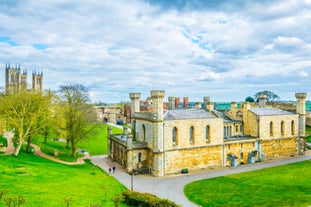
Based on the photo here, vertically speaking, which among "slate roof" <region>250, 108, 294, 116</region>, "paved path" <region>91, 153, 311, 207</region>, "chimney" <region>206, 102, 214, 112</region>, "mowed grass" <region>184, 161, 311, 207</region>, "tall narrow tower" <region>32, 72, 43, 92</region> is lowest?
"paved path" <region>91, 153, 311, 207</region>

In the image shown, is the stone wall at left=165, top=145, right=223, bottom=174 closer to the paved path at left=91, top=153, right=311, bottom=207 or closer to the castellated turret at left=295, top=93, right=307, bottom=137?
the paved path at left=91, top=153, right=311, bottom=207

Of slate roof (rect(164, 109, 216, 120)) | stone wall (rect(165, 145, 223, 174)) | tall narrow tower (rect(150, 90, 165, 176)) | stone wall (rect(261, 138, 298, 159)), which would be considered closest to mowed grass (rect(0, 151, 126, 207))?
tall narrow tower (rect(150, 90, 165, 176))

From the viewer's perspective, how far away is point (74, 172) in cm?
3281

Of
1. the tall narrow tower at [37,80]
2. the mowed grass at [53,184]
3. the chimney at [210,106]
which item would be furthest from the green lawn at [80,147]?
the tall narrow tower at [37,80]

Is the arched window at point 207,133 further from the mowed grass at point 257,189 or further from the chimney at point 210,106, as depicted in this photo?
the mowed grass at point 257,189

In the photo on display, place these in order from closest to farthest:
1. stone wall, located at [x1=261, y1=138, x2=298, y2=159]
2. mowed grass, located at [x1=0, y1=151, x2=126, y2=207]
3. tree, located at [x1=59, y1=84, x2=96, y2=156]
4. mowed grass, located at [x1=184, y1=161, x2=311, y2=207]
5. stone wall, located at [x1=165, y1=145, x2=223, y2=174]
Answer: mowed grass, located at [x1=0, y1=151, x2=126, y2=207], mowed grass, located at [x1=184, y1=161, x2=311, y2=207], stone wall, located at [x1=165, y1=145, x2=223, y2=174], tree, located at [x1=59, y1=84, x2=96, y2=156], stone wall, located at [x1=261, y1=138, x2=298, y2=159]

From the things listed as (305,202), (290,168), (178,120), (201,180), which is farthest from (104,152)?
(305,202)

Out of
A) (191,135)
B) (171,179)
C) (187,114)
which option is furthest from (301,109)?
(171,179)

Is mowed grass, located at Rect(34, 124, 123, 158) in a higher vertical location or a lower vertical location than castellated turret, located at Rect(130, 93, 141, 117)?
lower

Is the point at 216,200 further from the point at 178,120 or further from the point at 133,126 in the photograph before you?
the point at 133,126

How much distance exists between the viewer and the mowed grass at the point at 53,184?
22.3 metres

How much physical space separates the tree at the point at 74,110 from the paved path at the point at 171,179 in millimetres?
5181

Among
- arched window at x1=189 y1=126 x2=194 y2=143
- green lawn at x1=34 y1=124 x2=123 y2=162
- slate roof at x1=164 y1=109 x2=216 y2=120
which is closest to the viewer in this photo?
slate roof at x1=164 y1=109 x2=216 y2=120

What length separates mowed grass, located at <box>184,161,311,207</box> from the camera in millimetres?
24531
